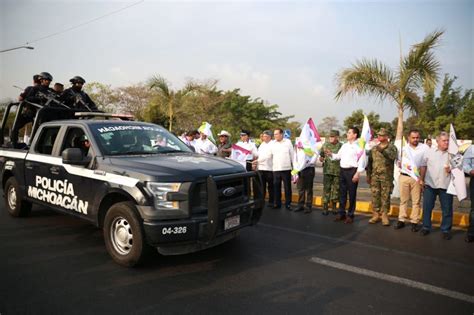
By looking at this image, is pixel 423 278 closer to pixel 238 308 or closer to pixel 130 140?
pixel 238 308

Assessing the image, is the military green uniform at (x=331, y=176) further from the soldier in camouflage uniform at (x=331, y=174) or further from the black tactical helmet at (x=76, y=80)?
the black tactical helmet at (x=76, y=80)

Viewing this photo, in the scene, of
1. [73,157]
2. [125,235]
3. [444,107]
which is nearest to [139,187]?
[125,235]

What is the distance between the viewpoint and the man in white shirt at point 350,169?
22.1 ft

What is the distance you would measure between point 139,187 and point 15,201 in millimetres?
3934

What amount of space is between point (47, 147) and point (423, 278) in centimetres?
587

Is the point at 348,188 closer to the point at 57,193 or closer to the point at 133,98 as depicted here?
the point at 57,193

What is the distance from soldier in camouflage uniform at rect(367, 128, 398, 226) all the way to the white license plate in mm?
3625

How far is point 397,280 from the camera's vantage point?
3988mm

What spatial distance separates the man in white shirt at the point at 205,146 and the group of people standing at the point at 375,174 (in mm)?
2317

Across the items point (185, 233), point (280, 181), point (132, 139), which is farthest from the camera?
point (280, 181)

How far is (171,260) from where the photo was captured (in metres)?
4.45

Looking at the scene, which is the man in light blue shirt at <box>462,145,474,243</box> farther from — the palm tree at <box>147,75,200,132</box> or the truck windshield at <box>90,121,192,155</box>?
the palm tree at <box>147,75,200,132</box>

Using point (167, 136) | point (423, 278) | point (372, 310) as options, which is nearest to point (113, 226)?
point (167, 136)

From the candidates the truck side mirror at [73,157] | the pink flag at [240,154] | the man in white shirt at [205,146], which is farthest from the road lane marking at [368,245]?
the man in white shirt at [205,146]
